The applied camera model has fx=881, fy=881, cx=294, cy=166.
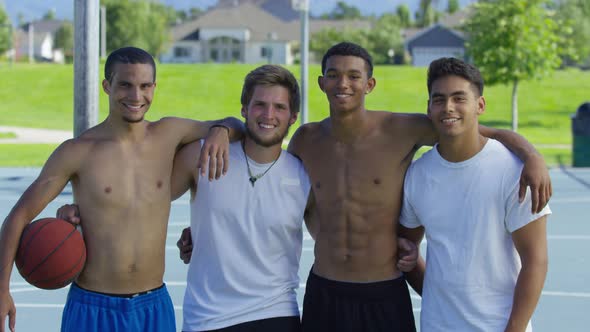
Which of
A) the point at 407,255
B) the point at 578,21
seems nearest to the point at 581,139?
the point at 407,255

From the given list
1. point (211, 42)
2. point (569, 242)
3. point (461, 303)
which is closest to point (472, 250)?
point (461, 303)

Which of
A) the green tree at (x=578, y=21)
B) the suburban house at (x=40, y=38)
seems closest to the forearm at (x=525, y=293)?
the green tree at (x=578, y=21)

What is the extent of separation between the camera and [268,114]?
13.6 feet

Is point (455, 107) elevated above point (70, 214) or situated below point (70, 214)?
above

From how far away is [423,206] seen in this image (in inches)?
154

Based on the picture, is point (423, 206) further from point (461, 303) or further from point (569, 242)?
point (569, 242)

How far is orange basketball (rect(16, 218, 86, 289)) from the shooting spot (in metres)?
3.95

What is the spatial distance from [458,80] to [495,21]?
73.3 ft

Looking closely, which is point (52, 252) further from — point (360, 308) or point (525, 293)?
point (525, 293)

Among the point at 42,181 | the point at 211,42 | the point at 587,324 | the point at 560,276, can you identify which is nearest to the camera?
the point at 42,181

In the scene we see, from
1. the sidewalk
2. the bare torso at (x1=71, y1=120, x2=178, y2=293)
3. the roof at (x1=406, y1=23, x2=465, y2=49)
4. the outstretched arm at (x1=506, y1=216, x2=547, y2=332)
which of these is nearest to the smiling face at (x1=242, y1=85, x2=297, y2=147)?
the bare torso at (x1=71, y1=120, x2=178, y2=293)

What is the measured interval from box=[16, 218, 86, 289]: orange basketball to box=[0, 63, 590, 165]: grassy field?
2535cm

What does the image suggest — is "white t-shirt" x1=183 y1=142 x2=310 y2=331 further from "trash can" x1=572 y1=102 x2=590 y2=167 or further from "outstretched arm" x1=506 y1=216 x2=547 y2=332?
"trash can" x1=572 y1=102 x2=590 y2=167

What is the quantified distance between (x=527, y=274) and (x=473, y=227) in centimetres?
30
